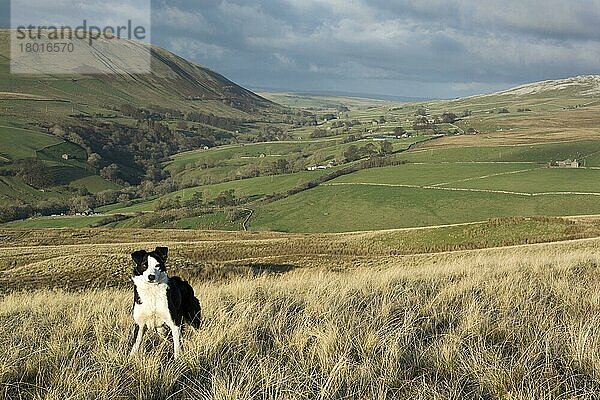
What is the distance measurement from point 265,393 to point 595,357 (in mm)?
3113

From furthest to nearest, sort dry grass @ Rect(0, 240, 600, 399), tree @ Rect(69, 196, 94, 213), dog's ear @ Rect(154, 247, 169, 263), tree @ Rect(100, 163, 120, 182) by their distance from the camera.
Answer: tree @ Rect(100, 163, 120, 182), tree @ Rect(69, 196, 94, 213), dog's ear @ Rect(154, 247, 169, 263), dry grass @ Rect(0, 240, 600, 399)

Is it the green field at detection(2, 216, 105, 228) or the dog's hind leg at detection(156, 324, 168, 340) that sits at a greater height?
the dog's hind leg at detection(156, 324, 168, 340)

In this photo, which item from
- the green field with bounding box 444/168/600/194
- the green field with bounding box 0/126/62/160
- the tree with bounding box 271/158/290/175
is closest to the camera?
the green field with bounding box 444/168/600/194

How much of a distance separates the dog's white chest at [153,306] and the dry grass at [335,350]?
0.94 feet

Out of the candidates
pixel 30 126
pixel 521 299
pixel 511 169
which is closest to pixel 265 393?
pixel 521 299

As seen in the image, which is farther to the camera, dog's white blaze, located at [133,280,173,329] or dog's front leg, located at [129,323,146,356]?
dog's white blaze, located at [133,280,173,329]

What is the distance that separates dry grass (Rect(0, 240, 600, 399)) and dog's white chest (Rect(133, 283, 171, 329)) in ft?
0.94

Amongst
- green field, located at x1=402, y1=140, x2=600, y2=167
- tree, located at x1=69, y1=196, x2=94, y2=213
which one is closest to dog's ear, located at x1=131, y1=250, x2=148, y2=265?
green field, located at x1=402, y1=140, x2=600, y2=167

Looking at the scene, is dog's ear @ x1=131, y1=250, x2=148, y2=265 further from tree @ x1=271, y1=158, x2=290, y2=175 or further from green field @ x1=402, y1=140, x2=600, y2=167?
tree @ x1=271, y1=158, x2=290, y2=175

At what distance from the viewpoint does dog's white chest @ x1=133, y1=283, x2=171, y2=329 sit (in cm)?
546

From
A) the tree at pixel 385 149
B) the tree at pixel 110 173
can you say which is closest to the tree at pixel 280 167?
→ the tree at pixel 385 149

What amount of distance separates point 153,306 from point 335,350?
6.64 ft

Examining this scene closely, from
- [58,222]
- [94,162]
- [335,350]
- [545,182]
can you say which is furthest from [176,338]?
[94,162]

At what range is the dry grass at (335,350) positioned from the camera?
4094 millimetres
